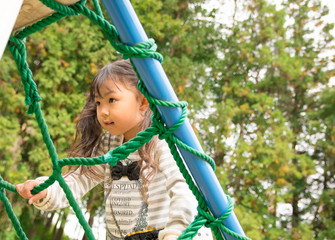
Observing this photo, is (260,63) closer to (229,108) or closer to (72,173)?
(229,108)

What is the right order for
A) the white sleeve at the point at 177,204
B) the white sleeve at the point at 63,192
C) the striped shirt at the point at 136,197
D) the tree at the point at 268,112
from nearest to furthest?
the white sleeve at the point at 177,204 → the striped shirt at the point at 136,197 → the white sleeve at the point at 63,192 → the tree at the point at 268,112

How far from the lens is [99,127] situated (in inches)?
52.9

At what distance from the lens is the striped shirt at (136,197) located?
99 centimetres

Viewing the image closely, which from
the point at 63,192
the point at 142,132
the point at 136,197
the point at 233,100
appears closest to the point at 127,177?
the point at 136,197

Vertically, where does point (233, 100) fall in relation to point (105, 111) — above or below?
above

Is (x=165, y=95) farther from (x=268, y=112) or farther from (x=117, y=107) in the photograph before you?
(x=268, y=112)

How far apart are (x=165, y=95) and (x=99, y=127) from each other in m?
0.70

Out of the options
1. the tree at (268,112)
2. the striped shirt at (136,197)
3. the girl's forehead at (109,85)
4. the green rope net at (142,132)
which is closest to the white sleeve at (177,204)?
the striped shirt at (136,197)

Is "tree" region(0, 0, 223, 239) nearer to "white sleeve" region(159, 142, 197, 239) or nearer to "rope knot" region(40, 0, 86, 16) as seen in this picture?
"white sleeve" region(159, 142, 197, 239)

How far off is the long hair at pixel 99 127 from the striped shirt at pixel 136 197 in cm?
2

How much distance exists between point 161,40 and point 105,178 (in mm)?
3979

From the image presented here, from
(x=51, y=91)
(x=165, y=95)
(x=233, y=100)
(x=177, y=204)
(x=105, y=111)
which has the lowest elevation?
(x=177, y=204)

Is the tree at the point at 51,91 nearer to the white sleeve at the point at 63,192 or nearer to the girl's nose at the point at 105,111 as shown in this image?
the white sleeve at the point at 63,192

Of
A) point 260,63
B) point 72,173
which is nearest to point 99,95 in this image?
point 72,173
